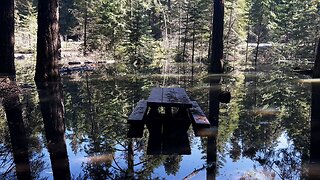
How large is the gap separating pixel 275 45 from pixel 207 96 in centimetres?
3187

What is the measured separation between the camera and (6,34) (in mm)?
10555

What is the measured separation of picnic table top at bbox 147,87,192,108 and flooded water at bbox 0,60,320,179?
46cm

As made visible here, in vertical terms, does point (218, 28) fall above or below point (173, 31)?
below

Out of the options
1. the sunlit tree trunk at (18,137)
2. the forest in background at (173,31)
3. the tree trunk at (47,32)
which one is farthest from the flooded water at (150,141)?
the forest in background at (173,31)

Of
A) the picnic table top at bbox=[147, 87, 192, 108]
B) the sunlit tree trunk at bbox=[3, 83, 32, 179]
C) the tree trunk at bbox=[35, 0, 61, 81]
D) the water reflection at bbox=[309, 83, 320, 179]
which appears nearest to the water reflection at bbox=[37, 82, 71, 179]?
the sunlit tree trunk at bbox=[3, 83, 32, 179]

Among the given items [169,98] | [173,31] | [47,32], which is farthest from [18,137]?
[173,31]

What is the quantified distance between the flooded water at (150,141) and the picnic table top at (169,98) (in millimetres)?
457

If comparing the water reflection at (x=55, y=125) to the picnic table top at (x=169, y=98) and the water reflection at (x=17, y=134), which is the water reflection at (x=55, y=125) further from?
the picnic table top at (x=169, y=98)

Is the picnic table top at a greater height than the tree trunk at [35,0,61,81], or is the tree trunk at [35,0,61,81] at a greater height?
the tree trunk at [35,0,61,81]

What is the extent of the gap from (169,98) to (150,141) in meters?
1.14

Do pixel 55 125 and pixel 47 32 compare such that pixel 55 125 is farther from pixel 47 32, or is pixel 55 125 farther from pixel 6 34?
pixel 6 34

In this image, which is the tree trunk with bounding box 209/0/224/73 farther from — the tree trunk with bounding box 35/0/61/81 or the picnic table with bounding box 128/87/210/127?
the picnic table with bounding box 128/87/210/127

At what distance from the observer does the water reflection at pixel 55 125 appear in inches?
171

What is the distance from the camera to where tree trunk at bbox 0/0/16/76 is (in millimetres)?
10477
